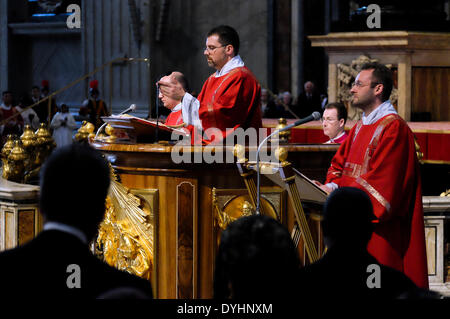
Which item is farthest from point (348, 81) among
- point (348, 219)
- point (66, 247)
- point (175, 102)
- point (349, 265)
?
point (66, 247)

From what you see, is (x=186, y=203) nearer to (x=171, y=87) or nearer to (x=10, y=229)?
(x=171, y=87)

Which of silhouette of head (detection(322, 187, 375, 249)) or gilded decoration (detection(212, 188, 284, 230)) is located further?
gilded decoration (detection(212, 188, 284, 230))

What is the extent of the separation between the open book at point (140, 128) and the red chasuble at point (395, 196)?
1.28 meters

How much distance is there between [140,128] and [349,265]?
2.69 m

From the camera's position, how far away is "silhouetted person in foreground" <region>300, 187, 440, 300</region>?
248cm

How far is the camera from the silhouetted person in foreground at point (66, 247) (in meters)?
2.14

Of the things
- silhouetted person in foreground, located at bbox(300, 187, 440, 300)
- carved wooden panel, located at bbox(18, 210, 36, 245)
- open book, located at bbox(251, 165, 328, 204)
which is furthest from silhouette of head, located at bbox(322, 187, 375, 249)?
carved wooden panel, located at bbox(18, 210, 36, 245)

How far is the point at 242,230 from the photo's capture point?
7.61 feet

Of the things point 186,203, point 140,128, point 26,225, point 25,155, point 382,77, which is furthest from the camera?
point 25,155

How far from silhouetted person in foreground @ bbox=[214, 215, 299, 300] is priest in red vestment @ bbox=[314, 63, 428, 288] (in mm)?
2060

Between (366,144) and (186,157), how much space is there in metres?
1.02

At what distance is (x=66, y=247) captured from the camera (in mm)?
2189

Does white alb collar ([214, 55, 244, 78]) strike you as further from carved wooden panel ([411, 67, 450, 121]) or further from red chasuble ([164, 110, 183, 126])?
carved wooden panel ([411, 67, 450, 121])
